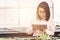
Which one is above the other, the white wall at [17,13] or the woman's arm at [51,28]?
the white wall at [17,13]

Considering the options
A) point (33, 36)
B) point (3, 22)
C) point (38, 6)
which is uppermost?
point (38, 6)

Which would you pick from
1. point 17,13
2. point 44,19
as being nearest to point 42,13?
point 44,19

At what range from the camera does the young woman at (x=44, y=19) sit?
1340mm

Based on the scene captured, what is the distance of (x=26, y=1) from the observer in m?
1.34

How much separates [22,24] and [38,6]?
0.58 ft

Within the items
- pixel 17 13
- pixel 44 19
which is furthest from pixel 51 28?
pixel 17 13

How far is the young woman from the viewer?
1340 mm

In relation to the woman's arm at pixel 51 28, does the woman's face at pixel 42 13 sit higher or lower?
higher

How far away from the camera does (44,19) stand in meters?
1.36

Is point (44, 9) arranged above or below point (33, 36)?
above

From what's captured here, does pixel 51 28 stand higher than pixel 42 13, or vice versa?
pixel 42 13

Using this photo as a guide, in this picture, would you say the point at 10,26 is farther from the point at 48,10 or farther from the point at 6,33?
the point at 48,10

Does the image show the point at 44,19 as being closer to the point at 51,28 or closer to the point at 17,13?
the point at 51,28

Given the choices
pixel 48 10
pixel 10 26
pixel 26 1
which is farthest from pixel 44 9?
pixel 10 26
